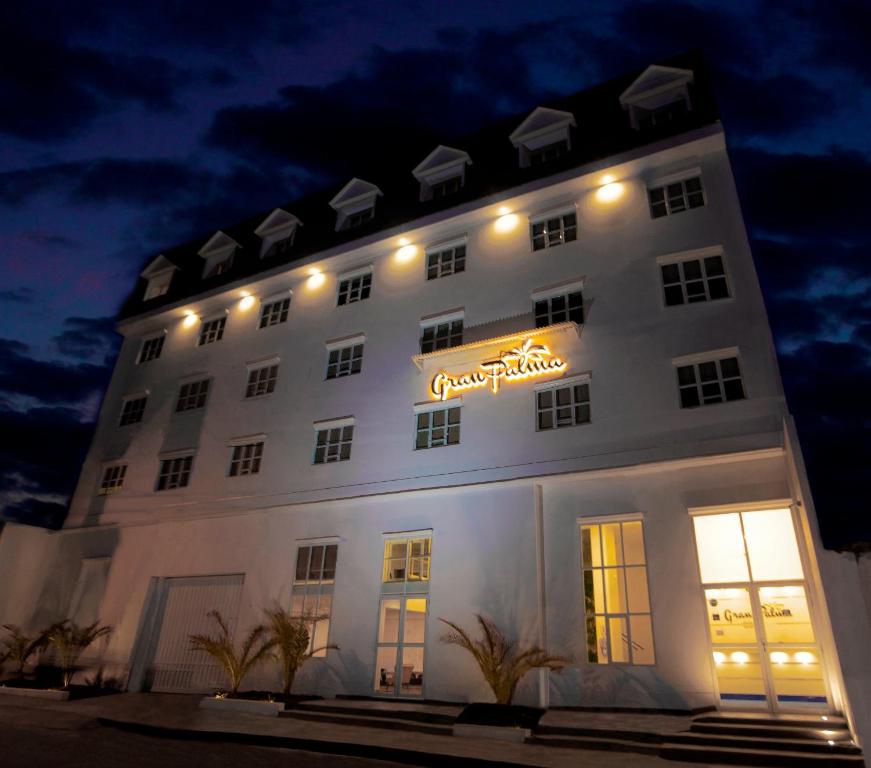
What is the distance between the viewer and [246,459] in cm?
1753

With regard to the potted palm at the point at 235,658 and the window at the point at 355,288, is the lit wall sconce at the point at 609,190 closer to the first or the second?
the window at the point at 355,288

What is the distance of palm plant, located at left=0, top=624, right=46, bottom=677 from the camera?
15117 mm

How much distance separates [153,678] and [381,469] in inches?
343

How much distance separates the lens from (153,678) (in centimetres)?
1588

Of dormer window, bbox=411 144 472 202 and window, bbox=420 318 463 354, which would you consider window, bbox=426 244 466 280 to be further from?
dormer window, bbox=411 144 472 202

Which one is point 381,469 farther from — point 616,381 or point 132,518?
point 132,518

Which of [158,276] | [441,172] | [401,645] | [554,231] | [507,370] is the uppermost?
[441,172]

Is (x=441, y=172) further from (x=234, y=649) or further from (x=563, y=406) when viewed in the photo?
(x=234, y=649)

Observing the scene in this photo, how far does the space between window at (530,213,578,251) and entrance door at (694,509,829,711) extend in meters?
8.16

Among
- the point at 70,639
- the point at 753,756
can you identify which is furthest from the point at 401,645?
the point at 70,639

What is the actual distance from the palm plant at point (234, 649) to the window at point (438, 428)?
5935 mm

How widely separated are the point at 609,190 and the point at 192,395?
1503 cm

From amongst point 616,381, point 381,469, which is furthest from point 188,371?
point 616,381

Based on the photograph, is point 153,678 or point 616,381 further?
point 153,678
